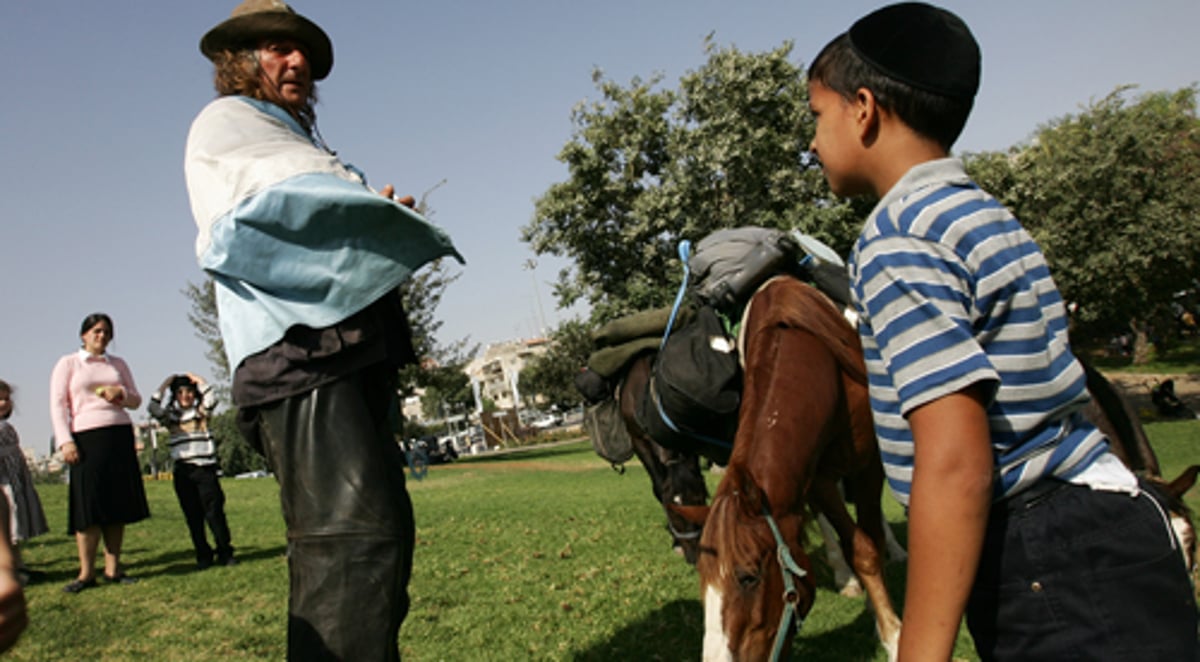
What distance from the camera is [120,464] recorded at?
24.3 ft

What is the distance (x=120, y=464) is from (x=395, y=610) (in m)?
6.02

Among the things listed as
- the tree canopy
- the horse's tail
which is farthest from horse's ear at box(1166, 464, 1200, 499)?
the tree canopy

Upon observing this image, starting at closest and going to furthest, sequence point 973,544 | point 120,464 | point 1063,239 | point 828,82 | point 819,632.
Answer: point 973,544 → point 828,82 → point 819,632 → point 120,464 → point 1063,239

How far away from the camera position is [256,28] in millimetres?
3074

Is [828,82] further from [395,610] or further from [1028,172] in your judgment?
[1028,172]

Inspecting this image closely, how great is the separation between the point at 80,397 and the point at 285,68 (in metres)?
5.63

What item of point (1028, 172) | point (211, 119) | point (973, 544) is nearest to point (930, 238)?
point (973, 544)

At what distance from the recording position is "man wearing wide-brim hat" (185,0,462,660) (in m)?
2.55

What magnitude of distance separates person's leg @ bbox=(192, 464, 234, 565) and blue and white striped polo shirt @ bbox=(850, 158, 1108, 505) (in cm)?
825

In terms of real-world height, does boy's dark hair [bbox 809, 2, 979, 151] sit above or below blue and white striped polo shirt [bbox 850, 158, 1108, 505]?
above

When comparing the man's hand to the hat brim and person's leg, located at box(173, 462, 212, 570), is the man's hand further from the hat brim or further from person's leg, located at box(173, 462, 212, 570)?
person's leg, located at box(173, 462, 212, 570)

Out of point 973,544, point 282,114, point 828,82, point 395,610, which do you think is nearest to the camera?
point 973,544

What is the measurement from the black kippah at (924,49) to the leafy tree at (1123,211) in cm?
2414

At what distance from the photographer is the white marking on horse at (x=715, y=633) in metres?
2.94
